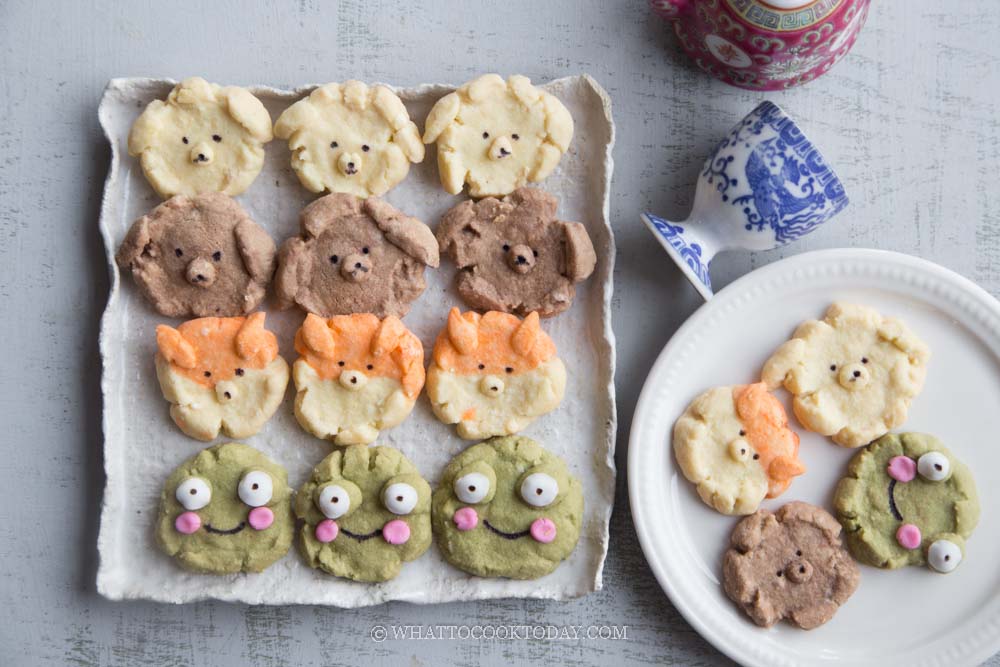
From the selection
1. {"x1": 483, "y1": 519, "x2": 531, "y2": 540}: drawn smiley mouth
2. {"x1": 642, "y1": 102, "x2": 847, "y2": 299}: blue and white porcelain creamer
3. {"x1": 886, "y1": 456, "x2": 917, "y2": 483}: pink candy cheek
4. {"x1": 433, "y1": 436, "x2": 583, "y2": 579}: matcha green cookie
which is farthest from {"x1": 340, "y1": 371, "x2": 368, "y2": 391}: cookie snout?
{"x1": 886, "y1": 456, "x2": 917, "y2": 483}: pink candy cheek

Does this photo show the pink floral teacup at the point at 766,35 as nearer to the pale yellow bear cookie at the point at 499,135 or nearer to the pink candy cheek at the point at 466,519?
the pale yellow bear cookie at the point at 499,135

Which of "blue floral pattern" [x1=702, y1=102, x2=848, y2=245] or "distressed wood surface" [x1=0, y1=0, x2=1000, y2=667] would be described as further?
"distressed wood surface" [x1=0, y1=0, x2=1000, y2=667]

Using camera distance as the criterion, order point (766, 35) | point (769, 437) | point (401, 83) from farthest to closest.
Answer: point (401, 83)
point (769, 437)
point (766, 35)

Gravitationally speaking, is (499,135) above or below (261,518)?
above

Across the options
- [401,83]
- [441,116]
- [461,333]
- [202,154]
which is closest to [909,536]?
[461,333]

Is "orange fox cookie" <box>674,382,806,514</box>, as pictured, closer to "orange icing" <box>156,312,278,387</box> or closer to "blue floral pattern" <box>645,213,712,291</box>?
"blue floral pattern" <box>645,213,712,291</box>

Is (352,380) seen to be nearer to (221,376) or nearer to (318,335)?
(318,335)

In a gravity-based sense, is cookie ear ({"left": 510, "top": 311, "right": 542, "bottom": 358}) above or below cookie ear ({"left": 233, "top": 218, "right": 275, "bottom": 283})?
below
